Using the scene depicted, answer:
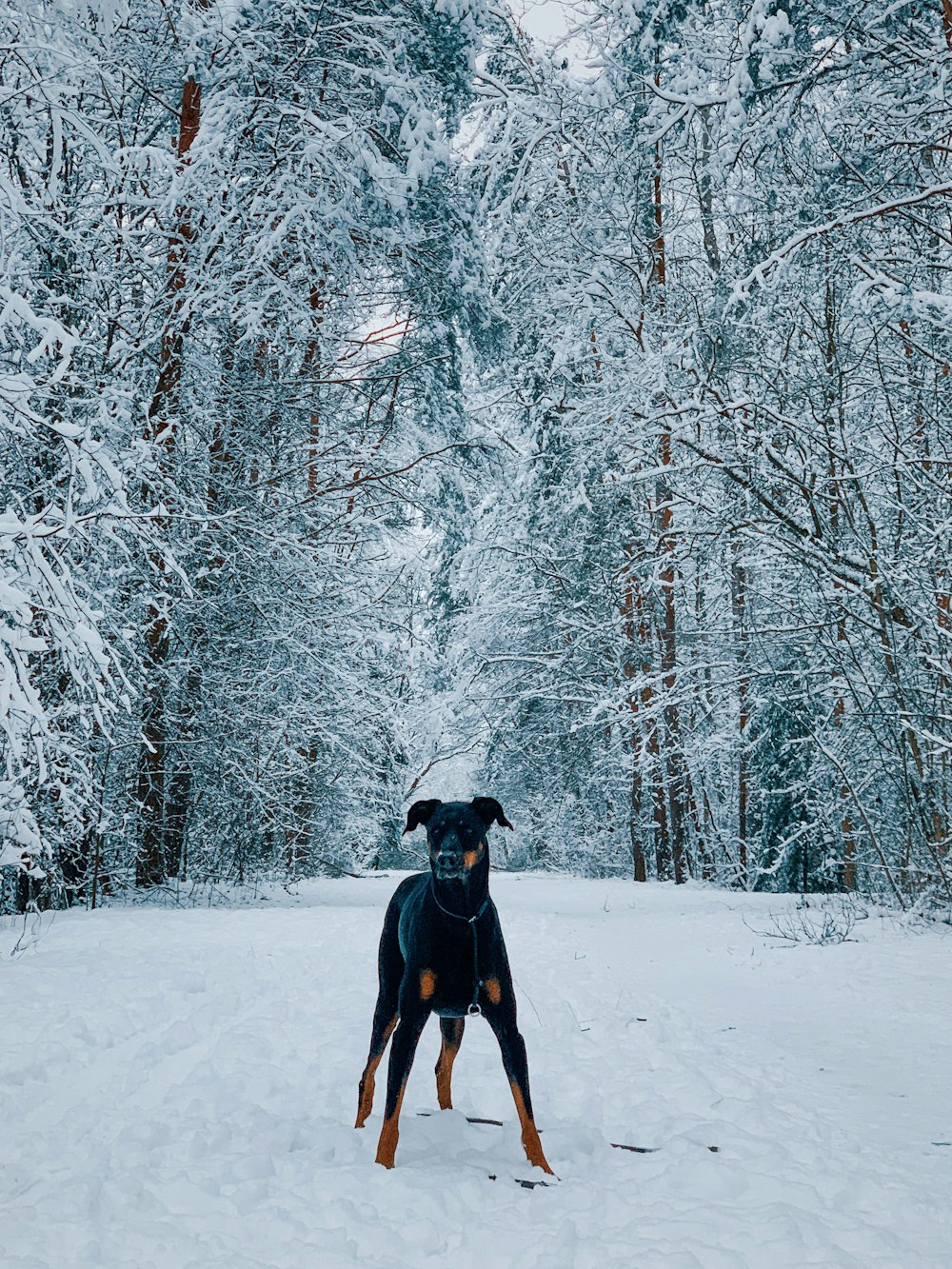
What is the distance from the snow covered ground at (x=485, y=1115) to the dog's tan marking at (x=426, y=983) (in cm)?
58

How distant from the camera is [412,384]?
41.8 ft

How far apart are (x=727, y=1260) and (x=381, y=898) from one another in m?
14.6

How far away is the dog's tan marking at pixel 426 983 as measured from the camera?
10.1 ft

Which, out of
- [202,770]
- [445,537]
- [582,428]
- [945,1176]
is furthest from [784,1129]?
[445,537]

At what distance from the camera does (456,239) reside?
11.2m

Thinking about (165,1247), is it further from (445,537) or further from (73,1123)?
(445,537)

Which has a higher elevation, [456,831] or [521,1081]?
[456,831]

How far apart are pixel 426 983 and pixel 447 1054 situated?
0.79m

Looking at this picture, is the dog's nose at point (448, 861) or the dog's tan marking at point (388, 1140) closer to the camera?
the dog's tan marking at point (388, 1140)

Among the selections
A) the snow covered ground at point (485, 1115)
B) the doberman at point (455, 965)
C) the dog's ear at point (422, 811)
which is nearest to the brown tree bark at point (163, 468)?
the snow covered ground at point (485, 1115)

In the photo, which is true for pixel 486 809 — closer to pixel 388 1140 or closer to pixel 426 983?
pixel 426 983

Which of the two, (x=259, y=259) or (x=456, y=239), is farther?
(x=456, y=239)

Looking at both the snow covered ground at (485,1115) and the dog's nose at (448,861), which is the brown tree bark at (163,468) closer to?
the snow covered ground at (485,1115)

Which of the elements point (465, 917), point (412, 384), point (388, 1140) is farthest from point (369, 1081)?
point (412, 384)
